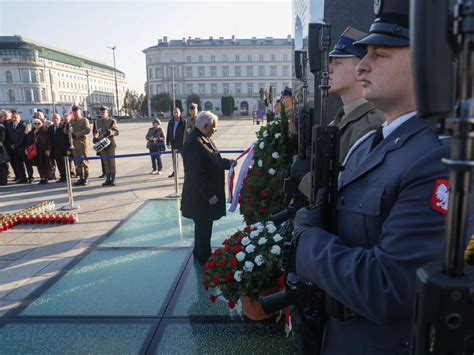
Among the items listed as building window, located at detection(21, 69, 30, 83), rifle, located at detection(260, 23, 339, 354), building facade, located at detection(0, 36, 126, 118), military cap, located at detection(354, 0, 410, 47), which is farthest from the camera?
building window, located at detection(21, 69, 30, 83)

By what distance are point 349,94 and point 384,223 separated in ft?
5.92

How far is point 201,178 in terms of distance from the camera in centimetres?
447

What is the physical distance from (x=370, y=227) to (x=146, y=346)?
8.11 feet

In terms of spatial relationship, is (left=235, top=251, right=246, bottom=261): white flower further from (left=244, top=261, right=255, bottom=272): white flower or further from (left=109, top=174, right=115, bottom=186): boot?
(left=109, top=174, right=115, bottom=186): boot

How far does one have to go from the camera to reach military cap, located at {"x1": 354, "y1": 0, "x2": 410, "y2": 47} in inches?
54.6

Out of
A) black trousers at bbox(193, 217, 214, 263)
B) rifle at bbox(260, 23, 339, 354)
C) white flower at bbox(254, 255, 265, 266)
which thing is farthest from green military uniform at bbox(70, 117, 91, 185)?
rifle at bbox(260, 23, 339, 354)

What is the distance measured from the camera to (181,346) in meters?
3.15

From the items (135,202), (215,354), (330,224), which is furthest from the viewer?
(135,202)

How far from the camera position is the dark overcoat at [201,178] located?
4.45 metres

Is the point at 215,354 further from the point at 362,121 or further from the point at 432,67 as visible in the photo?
the point at 432,67

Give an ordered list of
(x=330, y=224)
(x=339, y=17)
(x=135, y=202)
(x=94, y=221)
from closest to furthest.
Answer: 1. (x=330, y=224)
2. (x=339, y=17)
3. (x=94, y=221)
4. (x=135, y=202)

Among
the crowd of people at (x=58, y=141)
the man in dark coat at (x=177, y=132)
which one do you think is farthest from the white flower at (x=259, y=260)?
the man in dark coat at (x=177, y=132)

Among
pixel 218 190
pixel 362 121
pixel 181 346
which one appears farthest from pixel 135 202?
pixel 362 121

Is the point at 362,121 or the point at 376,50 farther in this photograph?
the point at 362,121
